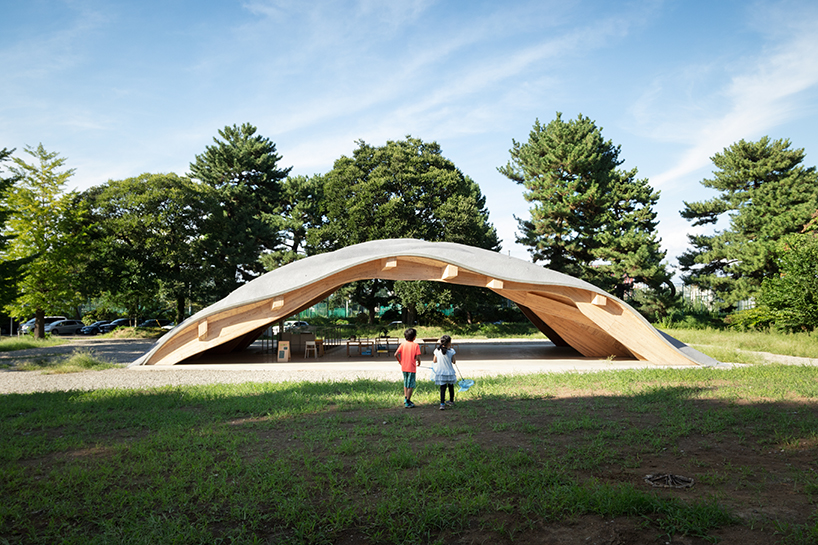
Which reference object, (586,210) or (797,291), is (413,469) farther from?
(586,210)

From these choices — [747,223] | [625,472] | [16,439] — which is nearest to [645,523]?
[625,472]

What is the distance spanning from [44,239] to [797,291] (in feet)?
95.9

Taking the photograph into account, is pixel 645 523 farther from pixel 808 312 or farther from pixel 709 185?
pixel 709 185

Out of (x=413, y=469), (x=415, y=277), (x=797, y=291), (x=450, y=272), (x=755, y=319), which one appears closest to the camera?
(x=413, y=469)

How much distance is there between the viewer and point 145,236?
2539 cm

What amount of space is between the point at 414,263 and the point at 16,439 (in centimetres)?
877

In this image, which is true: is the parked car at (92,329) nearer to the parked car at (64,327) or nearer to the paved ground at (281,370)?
the parked car at (64,327)

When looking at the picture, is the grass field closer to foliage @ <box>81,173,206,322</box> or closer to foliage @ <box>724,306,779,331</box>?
foliage @ <box>724,306,779,331</box>

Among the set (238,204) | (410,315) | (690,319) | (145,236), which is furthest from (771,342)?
(238,204)

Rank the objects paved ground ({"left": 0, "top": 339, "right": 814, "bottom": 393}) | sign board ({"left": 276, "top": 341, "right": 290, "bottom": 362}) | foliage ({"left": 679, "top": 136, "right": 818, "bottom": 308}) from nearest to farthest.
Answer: paved ground ({"left": 0, "top": 339, "right": 814, "bottom": 393}) → sign board ({"left": 276, "top": 341, "right": 290, "bottom": 362}) → foliage ({"left": 679, "top": 136, "right": 818, "bottom": 308})

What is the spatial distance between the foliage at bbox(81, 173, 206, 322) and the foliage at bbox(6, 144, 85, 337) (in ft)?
4.35

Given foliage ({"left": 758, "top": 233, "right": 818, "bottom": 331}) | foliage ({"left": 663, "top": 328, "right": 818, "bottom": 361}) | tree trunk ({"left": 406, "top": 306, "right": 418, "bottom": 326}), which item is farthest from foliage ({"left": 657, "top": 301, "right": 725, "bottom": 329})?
tree trunk ({"left": 406, "top": 306, "right": 418, "bottom": 326})

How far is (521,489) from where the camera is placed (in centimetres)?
404

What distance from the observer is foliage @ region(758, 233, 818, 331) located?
58.0 ft
